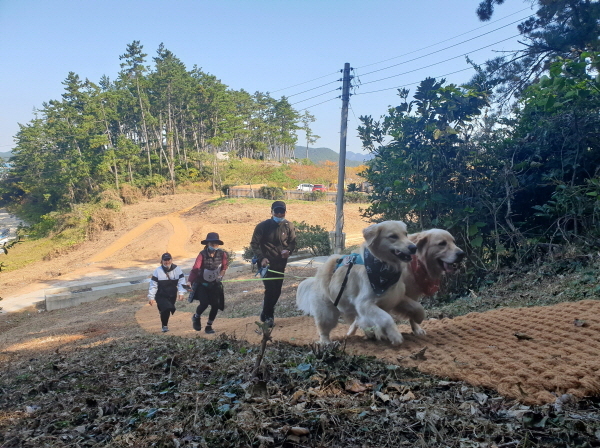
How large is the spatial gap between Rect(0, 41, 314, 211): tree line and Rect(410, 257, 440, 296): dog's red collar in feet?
164

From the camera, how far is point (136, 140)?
65.3 metres

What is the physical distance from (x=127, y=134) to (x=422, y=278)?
67.7 metres

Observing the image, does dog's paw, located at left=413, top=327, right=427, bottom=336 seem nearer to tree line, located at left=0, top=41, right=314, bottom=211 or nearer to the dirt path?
the dirt path

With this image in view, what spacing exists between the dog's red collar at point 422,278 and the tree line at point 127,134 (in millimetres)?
49904

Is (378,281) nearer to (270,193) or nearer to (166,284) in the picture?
(166,284)

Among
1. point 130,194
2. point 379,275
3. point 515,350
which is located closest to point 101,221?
point 130,194

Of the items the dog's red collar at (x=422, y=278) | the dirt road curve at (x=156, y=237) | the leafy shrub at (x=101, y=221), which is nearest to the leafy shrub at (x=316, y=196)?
the dirt road curve at (x=156, y=237)

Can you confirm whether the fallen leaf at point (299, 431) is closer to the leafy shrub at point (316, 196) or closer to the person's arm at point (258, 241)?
the person's arm at point (258, 241)

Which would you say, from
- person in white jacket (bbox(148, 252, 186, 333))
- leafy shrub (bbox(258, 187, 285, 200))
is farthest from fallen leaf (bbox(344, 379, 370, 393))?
leafy shrub (bbox(258, 187, 285, 200))

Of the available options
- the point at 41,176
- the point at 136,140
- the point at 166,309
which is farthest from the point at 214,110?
the point at 166,309

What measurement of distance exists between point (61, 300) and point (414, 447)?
19.8 metres

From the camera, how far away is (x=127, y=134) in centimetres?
6531

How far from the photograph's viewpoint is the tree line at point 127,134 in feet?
171

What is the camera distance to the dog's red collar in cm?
513
